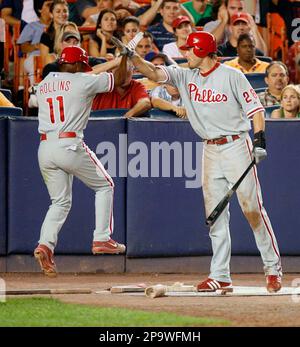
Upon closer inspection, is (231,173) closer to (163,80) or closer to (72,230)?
(163,80)

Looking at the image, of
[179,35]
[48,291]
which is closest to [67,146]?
[48,291]

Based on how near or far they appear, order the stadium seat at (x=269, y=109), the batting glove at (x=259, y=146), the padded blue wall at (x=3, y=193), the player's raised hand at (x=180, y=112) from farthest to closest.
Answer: the stadium seat at (x=269, y=109) → the player's raised hand at (x=180, y=112) → the padded blue wall at (x=3, y=193) → the batting glove at (x=259, y=146)

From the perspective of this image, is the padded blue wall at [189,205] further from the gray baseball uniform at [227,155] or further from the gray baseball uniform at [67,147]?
the gray baseball uniform at [227,155]

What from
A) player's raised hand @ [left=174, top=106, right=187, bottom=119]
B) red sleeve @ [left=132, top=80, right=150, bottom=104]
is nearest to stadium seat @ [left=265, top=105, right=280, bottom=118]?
player's raised hand @ [left=174, top=106, right=187, bottom=119]

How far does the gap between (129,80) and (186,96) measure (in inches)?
77.9

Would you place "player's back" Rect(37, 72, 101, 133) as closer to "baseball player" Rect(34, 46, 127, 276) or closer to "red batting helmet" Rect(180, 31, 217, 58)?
"baseball player" Rect(34, 46, 127, 276)

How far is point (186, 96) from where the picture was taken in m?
9.98

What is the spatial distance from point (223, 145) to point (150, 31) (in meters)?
5.11

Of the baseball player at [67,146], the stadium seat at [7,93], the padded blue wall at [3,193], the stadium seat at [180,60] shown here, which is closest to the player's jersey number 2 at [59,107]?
the baseball player at [67,146]

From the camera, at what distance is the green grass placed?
7.67 m

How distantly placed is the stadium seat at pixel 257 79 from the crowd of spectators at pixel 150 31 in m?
0.20

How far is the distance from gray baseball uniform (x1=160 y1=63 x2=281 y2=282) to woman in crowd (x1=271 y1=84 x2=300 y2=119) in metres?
2.32

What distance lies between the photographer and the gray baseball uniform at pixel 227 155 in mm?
9742
